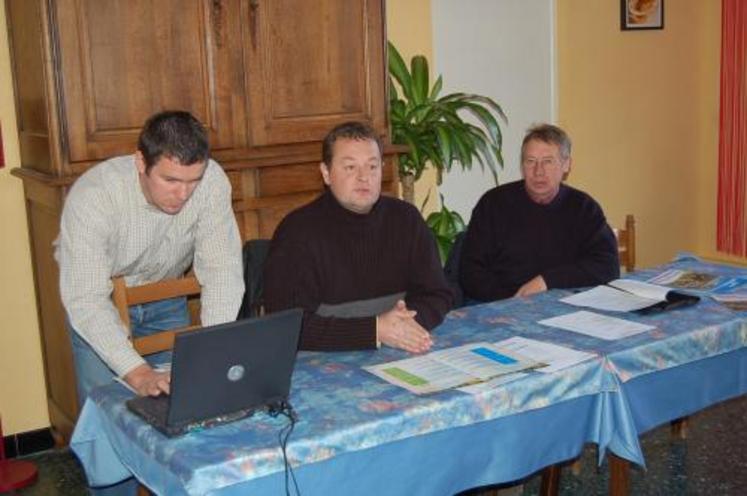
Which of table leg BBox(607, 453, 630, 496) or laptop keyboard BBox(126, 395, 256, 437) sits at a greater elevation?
laptop keyboard BBox(126, 395, 256, 437)

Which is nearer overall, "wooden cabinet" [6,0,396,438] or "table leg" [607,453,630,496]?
"table leg" [607,453,630,496]

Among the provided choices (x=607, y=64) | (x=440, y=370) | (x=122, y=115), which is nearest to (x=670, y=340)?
(x=440, y=370)

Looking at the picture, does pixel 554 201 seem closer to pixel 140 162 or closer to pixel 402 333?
pixel 402 333

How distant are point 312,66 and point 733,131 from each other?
317cm

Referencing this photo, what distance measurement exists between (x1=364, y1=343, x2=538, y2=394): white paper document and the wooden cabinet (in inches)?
53.4

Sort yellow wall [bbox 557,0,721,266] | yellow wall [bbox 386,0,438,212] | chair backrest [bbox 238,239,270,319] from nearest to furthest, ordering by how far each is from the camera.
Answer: chair backrest [bbox 238,239,270,319] < yellow wall [bbox 386,0,438,212] < yellow wall [bbox 557,0,721,266]

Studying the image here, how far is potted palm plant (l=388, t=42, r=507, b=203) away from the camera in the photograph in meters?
3.85

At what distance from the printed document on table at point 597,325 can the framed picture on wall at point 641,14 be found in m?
3.05

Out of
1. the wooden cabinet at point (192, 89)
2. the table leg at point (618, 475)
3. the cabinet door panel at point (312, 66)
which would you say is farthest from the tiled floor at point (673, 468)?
the cabinet door panel at point (312, 66)

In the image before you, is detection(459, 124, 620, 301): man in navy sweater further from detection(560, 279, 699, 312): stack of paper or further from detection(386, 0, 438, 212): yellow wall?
detection(386, 0, 438, 212): yellow wall

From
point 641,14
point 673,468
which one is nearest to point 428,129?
point 673,468

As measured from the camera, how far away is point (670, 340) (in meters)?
2.27

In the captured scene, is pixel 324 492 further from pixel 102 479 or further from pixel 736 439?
pixel 736 439

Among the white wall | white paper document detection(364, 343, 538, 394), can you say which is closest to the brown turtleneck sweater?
white paper document detection(364, 343, 538, 394)
